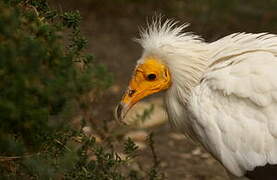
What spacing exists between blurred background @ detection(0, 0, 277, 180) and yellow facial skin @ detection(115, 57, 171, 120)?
0.85 feet

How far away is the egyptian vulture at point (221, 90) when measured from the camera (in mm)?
3842

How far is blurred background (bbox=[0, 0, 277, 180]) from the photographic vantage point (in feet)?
13.1

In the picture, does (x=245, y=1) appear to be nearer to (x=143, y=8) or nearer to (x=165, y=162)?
(x=143, y=8)

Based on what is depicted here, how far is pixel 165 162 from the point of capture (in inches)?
239

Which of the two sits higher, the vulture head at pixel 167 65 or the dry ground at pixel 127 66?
the vulture head at pixel 167 65

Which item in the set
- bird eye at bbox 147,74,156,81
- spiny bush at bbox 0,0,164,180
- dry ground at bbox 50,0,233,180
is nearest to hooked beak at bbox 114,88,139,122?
bird eye at bbox 147,74,156,81

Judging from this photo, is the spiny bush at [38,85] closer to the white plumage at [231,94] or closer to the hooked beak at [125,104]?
the hooked beak at [125,104]

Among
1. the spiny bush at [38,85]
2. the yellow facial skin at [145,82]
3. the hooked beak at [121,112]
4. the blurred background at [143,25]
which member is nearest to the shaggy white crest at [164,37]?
the yellow facial skin at [145,82]

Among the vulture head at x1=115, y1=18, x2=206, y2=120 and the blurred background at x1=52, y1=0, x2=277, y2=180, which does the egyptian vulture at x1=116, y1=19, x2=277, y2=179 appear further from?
the blurred background at x1=52, y1=0, x2=277, y2=180

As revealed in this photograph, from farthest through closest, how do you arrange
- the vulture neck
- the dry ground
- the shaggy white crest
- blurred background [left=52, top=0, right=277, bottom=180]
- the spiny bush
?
blurred background [left=52, top=0, right=277, bottom=180]
the dry ground
the shaggy white crest
the vulture neck
the spiny bush

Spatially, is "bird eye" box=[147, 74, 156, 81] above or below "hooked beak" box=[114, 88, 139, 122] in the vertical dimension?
above

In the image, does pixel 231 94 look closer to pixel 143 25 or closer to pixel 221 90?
pixel 221 90

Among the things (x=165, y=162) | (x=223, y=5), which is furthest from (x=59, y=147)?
(x=223, y=5)

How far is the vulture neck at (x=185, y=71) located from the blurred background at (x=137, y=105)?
429 millimetres
